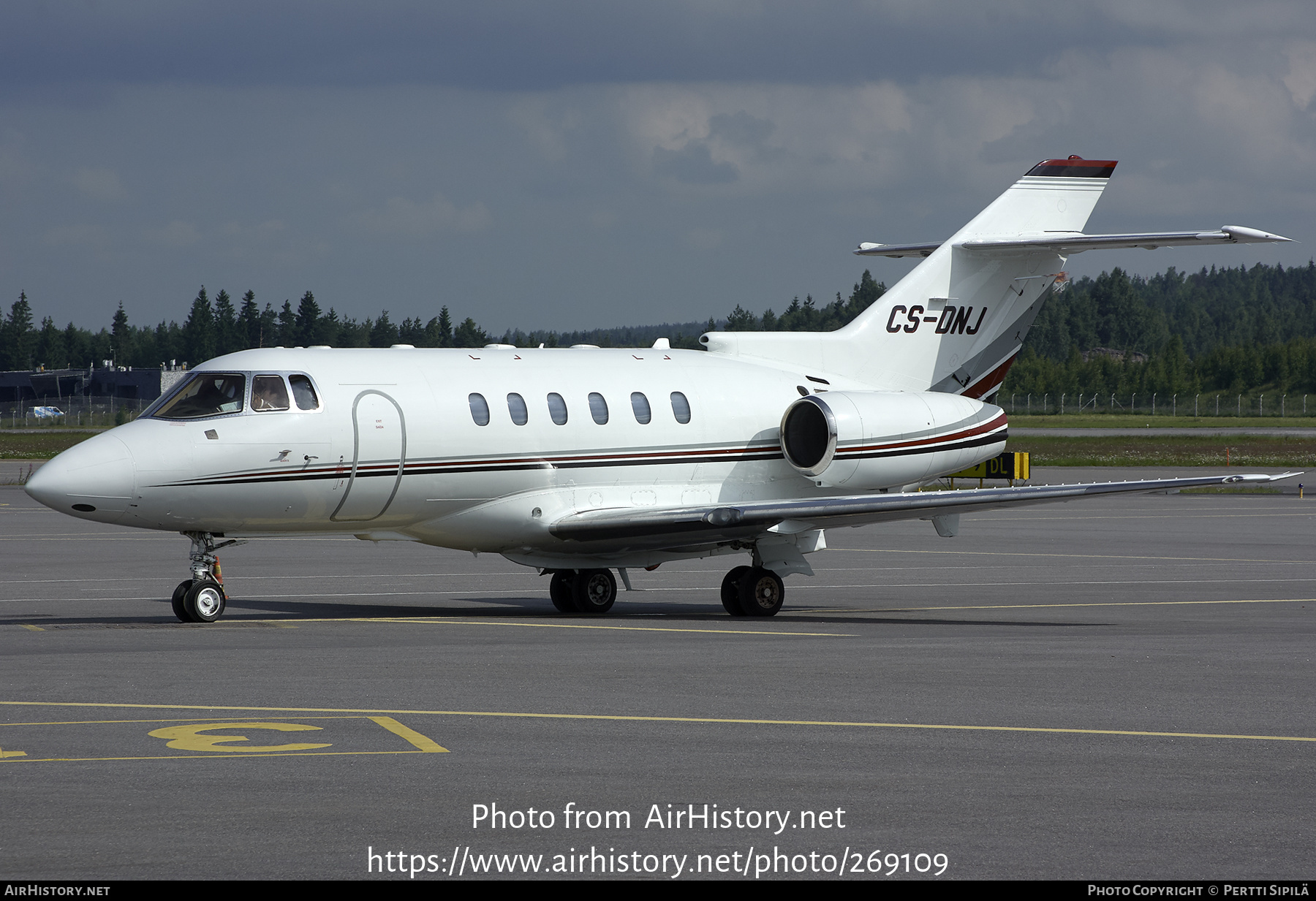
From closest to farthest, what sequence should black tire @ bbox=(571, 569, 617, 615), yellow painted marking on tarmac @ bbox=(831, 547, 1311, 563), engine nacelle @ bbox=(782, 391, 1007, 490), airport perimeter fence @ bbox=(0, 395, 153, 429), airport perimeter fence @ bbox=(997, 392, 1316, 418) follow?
black tire @ bbox=(571, 569, 617, 615) → engine nacelle @ bbox=(782, 391, 1007, 490) → yellow painted marking on tarmac @ bbox=(831, 547, 1311, 563) → airport perimeter fence @ bbox=(0, 395, 153, 429) → airport perimeter fence @ bbox=(997, 392, 1316, 418)

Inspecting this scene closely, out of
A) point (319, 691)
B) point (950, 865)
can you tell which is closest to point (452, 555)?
point (319, 691)

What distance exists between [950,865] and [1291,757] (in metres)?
4.07

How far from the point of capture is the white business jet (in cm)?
1858

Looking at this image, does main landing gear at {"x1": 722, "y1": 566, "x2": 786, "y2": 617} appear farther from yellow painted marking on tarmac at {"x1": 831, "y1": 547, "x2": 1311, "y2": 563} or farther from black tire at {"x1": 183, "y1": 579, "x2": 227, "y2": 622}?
yellow painted marking on tarmac at {"x1": 831, "y1": 547, "x2": 1311, "y2": 563}

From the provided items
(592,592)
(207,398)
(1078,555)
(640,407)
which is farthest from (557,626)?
(1078,555)

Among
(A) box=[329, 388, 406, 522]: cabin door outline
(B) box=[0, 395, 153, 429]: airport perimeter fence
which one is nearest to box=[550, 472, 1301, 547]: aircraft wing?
(A) box=[329, 388, 406, 522]: cabin door outline

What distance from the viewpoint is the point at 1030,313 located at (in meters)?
24.9

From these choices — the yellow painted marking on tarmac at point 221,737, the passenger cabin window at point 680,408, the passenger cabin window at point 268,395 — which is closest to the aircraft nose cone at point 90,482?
the passenger cabin window at point 268,395

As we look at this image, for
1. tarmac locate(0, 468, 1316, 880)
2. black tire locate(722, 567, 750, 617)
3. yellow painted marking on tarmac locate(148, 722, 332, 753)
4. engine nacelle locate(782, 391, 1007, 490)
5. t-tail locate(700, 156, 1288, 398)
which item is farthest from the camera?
t-tail locate(700, 156, 1288, 398)

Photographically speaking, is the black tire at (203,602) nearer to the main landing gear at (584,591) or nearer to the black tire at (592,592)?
the main landing gear at (584,591)

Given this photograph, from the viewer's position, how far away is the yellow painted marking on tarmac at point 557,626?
18.4 metres

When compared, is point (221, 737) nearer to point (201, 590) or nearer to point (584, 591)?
point (201, 590)

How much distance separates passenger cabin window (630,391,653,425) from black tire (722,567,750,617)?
91.2 inches

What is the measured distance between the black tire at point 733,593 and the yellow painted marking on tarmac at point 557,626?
1858 mm
